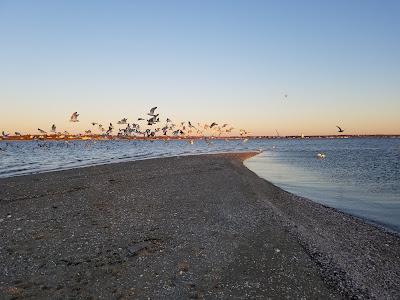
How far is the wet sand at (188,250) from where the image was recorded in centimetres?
943

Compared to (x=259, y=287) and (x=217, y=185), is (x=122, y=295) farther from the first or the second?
(x=217, y=185)

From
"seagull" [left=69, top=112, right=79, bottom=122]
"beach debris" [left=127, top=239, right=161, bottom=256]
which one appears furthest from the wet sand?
"seagull" [left=69, top=112, right=79, bottom=122]

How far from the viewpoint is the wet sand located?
30.9 ft

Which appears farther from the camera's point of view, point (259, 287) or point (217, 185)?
point (217, 185)

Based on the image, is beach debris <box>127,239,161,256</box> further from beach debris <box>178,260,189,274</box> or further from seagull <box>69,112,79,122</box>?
seagull <box>69,112,79,122</box>

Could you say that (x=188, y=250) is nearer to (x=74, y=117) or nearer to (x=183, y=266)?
(x=183, y=266)

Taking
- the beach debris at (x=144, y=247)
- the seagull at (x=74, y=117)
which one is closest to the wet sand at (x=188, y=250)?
the beach debris at (x=144, y=247)

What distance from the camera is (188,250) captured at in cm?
1216

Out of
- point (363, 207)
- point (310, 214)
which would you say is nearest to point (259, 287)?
point (310, 214)

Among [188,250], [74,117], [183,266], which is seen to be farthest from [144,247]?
[74,117]

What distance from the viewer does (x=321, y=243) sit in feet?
44.9

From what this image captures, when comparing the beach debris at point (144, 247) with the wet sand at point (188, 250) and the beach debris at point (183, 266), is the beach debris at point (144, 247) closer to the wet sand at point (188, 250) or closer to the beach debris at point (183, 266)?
the wet sand at point (188, 250)

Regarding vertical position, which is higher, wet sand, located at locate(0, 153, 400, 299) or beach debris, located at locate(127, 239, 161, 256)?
beach debris, located at locate(127, 239, 161, 256)

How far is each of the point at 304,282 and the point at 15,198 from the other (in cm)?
1854
